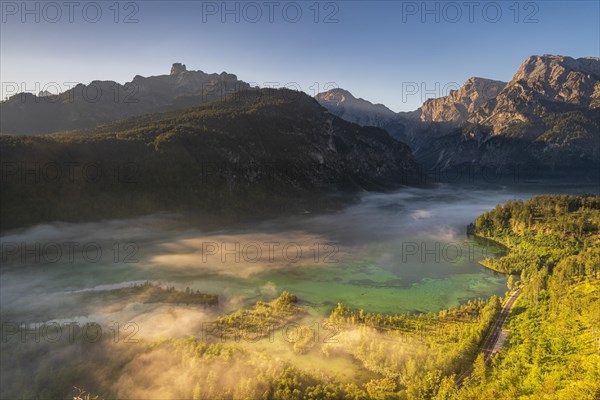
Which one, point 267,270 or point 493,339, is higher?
point 267,270

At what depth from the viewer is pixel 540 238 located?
14775cm

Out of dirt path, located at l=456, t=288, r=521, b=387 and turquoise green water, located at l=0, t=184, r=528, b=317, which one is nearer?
dirt path, located at l=456, t=288, r=521, b=387

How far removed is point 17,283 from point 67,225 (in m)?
55.0

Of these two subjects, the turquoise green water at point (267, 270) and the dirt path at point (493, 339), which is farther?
the turquoise green water at point (267, 270)

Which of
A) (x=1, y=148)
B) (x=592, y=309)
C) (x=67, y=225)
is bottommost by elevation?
(x=592, y=309)

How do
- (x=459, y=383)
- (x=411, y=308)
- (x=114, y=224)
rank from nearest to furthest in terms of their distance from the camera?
(x=459, y=383)
(x=411, y=308)
(x=114, y=224)

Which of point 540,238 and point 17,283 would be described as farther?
point 540,238

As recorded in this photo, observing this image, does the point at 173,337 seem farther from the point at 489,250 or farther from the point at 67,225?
the point at 489,250

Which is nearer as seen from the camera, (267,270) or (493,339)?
(493,339)

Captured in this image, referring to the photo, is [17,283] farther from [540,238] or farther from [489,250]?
[540,238]

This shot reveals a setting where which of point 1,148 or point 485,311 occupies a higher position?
point 1,148

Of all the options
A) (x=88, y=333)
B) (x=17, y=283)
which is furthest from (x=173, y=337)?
(x=17, y=283)

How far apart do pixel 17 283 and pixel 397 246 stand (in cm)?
14709

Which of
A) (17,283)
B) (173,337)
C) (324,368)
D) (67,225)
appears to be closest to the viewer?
(324,368)
